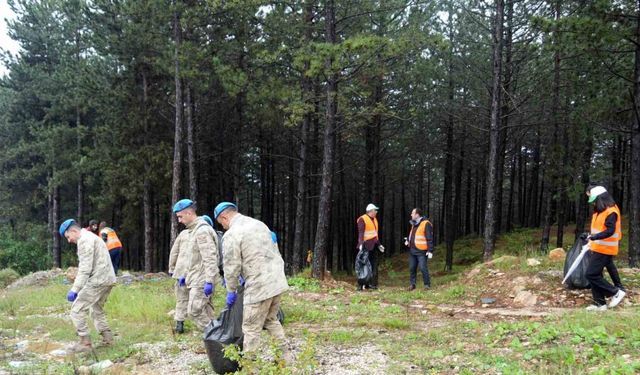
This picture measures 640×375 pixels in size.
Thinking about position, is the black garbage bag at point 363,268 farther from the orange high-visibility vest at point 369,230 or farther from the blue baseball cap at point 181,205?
the blue baseball cap at point 181,205

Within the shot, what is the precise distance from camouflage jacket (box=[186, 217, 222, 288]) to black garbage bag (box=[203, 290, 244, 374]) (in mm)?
1101

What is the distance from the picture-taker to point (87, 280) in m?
6.46

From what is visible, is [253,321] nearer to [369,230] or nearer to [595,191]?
[595,191]

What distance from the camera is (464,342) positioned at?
5781mm

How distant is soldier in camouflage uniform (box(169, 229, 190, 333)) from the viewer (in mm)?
6969

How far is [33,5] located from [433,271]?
25.5 metres

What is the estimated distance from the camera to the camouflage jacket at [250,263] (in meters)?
4.81

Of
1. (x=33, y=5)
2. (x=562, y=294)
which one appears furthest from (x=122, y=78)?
(x=562, y=294)

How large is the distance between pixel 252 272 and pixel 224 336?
30.0 inches

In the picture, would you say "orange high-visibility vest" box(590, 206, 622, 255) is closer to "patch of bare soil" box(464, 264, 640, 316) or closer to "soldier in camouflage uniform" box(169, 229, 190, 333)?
"patch of bare soil" box(464, 264, 640, 316)

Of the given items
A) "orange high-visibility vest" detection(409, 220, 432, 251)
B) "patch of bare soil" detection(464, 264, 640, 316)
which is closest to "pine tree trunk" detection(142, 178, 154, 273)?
"orange high-visibility vest" detection(409, 220, 432, 251)

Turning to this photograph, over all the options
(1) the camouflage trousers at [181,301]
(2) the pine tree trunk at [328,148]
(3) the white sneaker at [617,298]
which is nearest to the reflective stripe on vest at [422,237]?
(2) the pine tree trunk at [328,148]

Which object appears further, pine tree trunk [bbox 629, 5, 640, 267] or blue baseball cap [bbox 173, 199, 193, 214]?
pine tree trunk [bbox 629, 5, 640, 267]

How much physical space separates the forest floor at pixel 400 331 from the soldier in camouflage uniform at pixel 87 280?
432 millimetres
